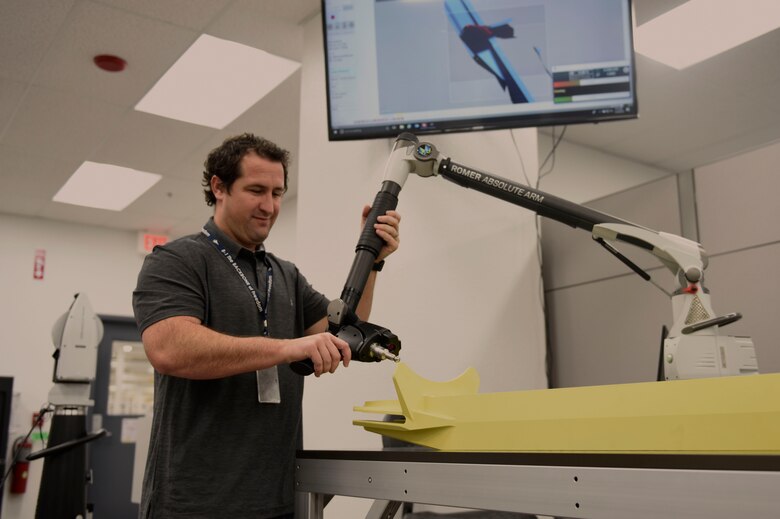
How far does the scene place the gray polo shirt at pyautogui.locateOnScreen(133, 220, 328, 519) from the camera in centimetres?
131

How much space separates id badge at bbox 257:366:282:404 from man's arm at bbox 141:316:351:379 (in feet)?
0.49

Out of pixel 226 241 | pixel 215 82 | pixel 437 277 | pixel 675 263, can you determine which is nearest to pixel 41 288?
pixel 215 82

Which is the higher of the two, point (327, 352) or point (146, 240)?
point (146, 240)

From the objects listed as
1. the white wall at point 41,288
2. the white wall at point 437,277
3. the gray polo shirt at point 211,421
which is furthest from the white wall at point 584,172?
the white wall at point 41,288

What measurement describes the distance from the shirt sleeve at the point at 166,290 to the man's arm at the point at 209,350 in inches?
1.1

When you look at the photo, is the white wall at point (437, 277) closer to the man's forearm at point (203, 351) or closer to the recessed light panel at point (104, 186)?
the man's forearm at point (203, 351)

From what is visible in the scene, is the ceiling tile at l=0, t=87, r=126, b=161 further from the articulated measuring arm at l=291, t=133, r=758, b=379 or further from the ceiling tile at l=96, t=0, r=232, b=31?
the articulated measuring arm at l=291, t=133, r=758, b=379

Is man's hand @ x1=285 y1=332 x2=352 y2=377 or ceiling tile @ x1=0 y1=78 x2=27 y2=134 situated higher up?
ceiling tile @ x1=0 y1=78 x2=27 y2=134

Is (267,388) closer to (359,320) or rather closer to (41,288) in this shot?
(359,320)

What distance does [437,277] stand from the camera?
236 cm

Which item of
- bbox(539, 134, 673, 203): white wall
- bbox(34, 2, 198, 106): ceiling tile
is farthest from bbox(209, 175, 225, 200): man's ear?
bbox(539, 134, 673, 203): white wall

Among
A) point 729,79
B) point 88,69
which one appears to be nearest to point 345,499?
point 88,69

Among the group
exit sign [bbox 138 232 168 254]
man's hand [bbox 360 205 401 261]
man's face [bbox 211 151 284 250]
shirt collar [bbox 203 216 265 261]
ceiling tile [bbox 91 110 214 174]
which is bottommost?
man's hand [bbox 360 205 401 261]

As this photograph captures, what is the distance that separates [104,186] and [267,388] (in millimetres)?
4543
